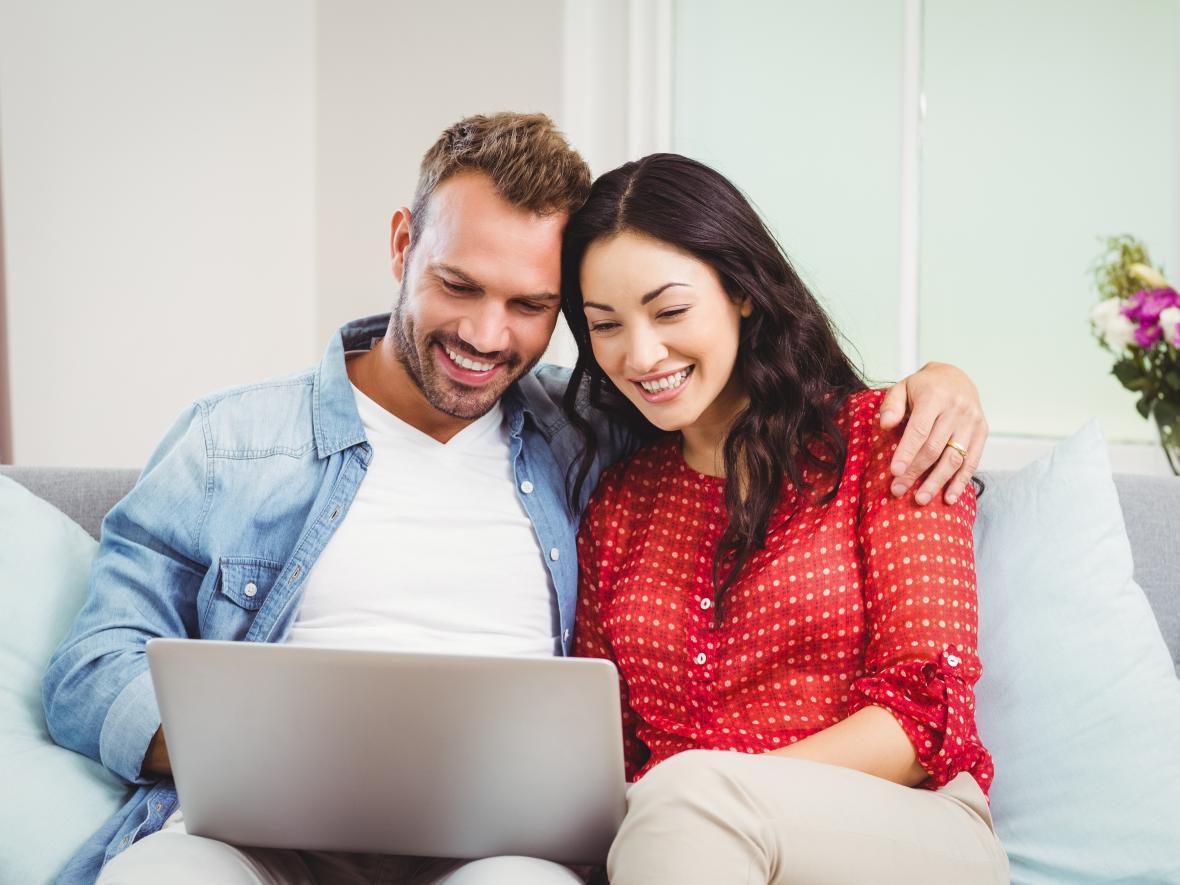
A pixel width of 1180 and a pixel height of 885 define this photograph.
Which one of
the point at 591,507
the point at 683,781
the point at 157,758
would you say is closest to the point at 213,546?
the point at 157,758

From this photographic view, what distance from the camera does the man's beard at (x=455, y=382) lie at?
1495 mm

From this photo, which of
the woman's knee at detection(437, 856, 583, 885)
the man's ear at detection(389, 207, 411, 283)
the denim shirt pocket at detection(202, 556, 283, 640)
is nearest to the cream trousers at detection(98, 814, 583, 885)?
the woman's knee at detection(437, 856, 583, 885)


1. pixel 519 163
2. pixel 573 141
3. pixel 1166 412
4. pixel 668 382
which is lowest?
pixel 1166 412

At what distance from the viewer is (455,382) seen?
1.49 meters

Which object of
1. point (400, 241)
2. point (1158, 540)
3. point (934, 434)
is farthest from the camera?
point (400, 241)

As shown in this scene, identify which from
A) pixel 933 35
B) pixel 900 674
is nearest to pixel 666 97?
pixel 933 35

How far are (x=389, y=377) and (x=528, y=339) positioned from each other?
228 mm

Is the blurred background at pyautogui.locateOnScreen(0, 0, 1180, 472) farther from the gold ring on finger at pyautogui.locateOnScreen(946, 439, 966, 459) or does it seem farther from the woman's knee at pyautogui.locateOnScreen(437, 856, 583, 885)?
the woman's knee at pyautogui.locateOnScreen(437, 856, 583, 885)

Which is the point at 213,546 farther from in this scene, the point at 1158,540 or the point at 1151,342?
the point at 1151,342

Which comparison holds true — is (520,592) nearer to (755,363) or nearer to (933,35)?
(755,363)

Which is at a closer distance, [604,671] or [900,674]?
[604,671]

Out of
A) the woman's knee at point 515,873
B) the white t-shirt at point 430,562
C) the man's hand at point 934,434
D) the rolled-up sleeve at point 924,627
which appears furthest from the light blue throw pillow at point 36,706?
the man's hand at point 934,434

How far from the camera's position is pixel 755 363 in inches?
56.9

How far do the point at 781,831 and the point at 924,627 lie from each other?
33 cm
